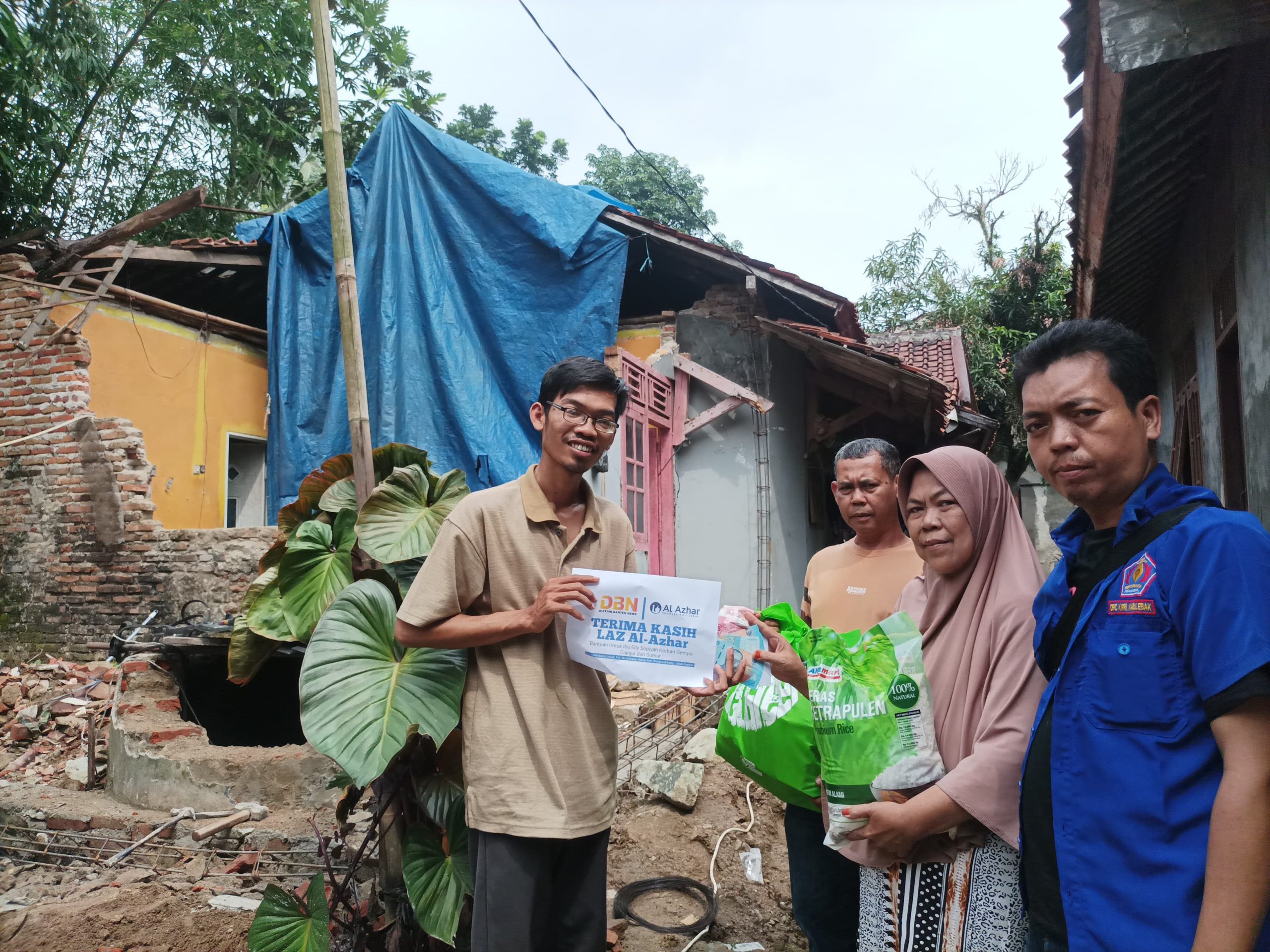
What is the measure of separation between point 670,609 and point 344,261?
197 cm

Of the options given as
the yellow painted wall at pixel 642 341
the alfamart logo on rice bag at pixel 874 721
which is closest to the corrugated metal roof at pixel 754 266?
the yellow painted wall at pixel 642 341

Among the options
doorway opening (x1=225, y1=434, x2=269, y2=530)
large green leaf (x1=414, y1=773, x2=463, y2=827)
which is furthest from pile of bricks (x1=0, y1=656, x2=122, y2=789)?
large green leaf (x1=414, y1=773, x2=463, y2=827)

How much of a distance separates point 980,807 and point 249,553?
683cm

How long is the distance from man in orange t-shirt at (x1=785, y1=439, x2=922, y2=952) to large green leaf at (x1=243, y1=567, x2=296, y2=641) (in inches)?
82.4

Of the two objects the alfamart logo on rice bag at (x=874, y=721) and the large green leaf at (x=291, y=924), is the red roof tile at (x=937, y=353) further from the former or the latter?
the large green leaf at (x=291, y=924)

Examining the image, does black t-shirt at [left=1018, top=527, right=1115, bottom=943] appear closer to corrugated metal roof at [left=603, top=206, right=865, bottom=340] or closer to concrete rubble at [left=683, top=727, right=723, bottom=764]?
concrete rubble at [left=683, top=727, right=723, bottom=764]

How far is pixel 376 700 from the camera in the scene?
2438mm

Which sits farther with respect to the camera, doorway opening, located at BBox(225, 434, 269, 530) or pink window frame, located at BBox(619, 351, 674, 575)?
doorway opening, located at BBox(225, 434, 269, 530)

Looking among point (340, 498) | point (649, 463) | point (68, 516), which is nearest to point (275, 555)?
point (340, 498)

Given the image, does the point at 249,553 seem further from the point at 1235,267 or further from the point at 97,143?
the point at 97,143

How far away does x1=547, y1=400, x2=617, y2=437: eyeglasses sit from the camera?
2.09m

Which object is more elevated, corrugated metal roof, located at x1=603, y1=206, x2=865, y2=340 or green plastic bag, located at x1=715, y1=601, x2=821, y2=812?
corrugated metal roof, located at x1=603, y1=206, x2=865, y2=340

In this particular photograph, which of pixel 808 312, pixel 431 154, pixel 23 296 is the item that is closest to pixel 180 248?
pixel 23 296

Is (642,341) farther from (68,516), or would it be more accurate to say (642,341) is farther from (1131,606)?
(1131,606)
